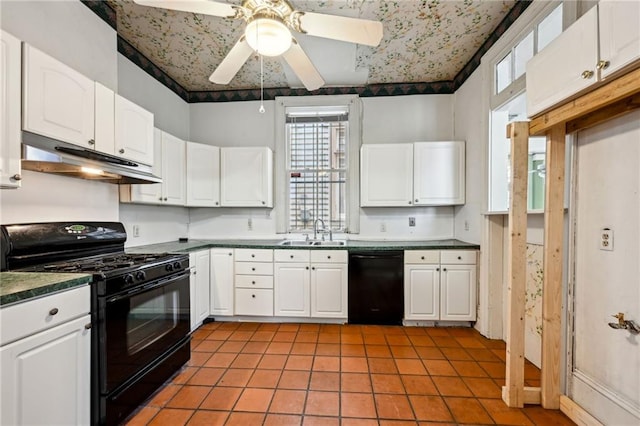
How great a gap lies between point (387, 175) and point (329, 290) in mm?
1499

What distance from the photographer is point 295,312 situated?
10.3 ft

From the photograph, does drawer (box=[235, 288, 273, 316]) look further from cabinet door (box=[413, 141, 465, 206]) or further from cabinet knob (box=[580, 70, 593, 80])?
→ cabinet knob (box=[580, 70, 593, 80])

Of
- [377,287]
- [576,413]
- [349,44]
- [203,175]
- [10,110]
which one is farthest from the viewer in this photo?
[203,175]

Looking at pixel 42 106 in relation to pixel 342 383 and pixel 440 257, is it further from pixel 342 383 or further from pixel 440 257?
pixel 440 257

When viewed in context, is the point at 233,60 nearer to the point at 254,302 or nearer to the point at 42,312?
the point at 42,312

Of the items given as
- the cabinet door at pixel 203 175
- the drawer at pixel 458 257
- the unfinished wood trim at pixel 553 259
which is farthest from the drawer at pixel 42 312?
the drawer at pixel 458 257

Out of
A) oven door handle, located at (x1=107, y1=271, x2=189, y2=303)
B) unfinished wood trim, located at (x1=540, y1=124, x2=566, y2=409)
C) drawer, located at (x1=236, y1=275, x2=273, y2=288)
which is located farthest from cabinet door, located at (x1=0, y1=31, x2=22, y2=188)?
unfinished wood trim, located at (x1=540, y1=124, x2=566, y2=409)

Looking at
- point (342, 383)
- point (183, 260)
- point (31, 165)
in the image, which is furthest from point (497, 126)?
point (31, 165)

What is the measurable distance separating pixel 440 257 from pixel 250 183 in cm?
235

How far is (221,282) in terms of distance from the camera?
10.4 ft

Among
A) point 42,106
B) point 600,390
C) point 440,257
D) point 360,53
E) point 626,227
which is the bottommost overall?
point 600,390

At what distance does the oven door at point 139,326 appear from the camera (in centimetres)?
152

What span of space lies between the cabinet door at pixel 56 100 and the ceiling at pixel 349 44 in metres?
0.96

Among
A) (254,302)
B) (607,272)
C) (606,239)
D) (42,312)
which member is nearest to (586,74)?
(606,239)
